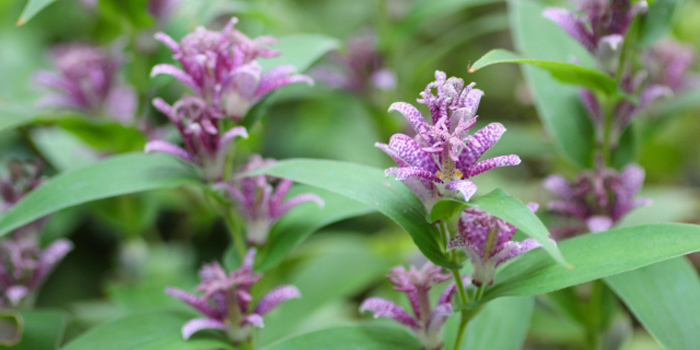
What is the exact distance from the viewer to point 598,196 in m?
1.04

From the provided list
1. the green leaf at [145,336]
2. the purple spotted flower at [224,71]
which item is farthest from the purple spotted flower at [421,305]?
the purple spotted flower at [224,71]

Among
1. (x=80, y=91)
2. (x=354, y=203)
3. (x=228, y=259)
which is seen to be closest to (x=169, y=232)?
(x=80, y=91)

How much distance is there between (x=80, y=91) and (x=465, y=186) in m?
1.11

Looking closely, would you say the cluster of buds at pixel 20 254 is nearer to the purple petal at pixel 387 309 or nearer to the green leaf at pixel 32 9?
the green leaf at pixel 32 9

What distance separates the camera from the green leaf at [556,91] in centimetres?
113

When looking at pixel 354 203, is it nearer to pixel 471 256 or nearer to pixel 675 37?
pixel 471 256

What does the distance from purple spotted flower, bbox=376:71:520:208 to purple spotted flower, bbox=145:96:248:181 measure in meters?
0.27

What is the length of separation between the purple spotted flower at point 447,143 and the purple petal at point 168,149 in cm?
34

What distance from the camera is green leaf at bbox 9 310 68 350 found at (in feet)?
3.39

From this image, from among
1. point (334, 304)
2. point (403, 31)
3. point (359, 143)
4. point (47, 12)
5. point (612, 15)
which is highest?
point (612, 15)

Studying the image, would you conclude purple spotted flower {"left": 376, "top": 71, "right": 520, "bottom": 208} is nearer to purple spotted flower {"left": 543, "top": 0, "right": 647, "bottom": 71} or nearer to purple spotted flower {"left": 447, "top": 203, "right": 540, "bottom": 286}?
purple spotted flower {"left": 447, "top": 203, "right": 540, "bottom": 286}

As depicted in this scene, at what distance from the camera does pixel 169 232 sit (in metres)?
2.34

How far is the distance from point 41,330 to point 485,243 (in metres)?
0.79

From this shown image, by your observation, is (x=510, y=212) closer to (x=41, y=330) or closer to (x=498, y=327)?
(x=498, y=327)
